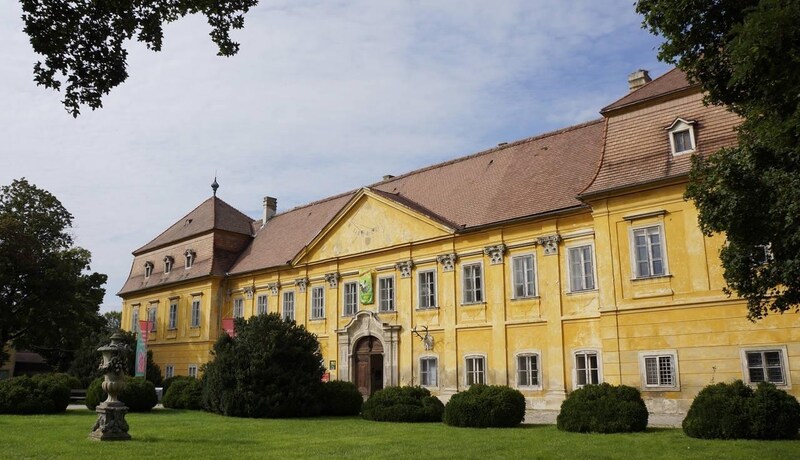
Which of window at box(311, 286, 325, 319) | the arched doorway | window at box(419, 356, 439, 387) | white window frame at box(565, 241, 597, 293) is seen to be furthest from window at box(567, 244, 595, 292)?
window at box(311, 286, 325, 319)

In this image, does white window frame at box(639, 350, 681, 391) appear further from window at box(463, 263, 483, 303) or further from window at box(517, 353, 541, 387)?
window at box(463, 263, 483, 303)

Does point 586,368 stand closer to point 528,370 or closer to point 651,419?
point 528,370

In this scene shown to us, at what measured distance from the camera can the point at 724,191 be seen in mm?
12086

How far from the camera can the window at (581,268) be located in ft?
77.1

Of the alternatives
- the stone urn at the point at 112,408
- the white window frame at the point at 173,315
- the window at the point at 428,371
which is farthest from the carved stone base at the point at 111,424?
the white window frame at the point at 173,315

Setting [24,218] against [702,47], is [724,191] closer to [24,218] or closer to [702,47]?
[702,47]

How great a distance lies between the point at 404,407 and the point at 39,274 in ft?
81.0

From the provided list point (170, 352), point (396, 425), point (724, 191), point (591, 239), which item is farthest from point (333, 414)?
point (170, 352)

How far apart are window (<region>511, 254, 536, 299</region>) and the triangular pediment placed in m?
3.08

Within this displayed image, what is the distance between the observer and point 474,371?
1035 inches

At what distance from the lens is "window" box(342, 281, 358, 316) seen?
104 ft

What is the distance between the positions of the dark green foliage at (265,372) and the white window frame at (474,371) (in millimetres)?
5690

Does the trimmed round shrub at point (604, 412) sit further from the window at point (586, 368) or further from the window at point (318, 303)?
the window at point (318, 303)

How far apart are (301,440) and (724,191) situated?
1039 cm
